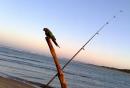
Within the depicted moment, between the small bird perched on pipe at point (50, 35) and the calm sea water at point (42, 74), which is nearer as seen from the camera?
the small bird perched on pipe at point (50, 35)

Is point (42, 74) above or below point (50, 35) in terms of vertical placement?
below

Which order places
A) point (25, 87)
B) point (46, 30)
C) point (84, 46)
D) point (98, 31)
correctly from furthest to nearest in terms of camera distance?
point (25, 87), point (98, 31), point (84, 46), point (46, 30)

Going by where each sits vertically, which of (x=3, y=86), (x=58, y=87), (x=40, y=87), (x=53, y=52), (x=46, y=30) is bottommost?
(x=58, y=87)

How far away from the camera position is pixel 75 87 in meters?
34.7

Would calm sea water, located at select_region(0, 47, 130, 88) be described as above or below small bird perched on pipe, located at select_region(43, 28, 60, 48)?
below

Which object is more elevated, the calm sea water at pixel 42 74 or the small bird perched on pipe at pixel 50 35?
the small bird perched on pipe at pixel 50 35

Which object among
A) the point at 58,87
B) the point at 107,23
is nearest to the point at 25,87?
the point at 58,87

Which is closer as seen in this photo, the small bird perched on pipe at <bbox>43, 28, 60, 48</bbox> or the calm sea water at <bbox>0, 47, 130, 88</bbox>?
the small bird perched on pipe at <bbox>43, 28, 60, 48</bbox>

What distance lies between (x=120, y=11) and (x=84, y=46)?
53.1 inches

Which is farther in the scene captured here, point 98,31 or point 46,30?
point 98,31

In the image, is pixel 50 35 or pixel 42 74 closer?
pixel 50 35

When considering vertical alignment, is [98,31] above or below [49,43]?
below

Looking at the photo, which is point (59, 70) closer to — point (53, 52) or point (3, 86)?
point (53, 52)

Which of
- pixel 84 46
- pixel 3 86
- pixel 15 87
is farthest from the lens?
pixel 15 87
